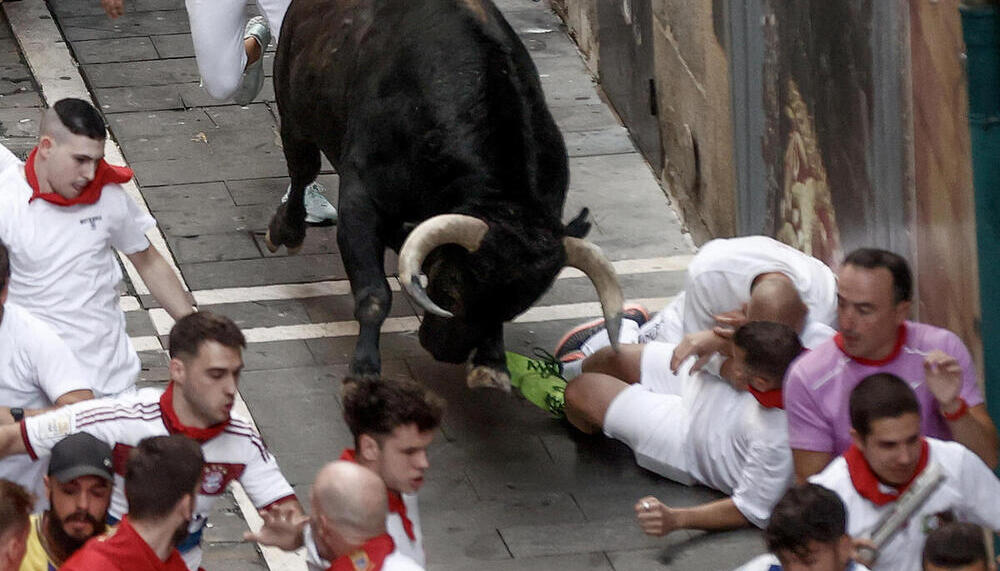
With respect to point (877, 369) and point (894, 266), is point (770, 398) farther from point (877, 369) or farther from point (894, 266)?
point (894, 266)

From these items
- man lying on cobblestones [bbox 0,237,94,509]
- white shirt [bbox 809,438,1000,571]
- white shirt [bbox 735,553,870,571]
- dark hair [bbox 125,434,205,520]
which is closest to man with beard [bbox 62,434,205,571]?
dark hair [bbox 125,434,205,520]

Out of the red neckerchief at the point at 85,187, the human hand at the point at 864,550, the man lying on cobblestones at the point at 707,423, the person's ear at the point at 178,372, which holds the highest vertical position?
the person's ear at the point at 178,372

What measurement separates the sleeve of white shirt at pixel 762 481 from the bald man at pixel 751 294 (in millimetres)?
561

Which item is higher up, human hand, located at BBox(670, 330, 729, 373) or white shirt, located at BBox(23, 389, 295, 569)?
white shirt, located at BBox(23, 389, 295, 569)

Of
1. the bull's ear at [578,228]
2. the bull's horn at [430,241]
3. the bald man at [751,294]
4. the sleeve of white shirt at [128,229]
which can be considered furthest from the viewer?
the bull's ear at [578,228]

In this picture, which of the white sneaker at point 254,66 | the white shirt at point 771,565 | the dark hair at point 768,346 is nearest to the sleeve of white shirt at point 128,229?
the dark hair at point 768,346

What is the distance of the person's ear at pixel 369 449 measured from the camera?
6.03 metres

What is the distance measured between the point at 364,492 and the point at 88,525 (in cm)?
99

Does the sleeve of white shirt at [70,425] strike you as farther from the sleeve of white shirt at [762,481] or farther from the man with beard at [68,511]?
the sleeve of white shirt at [762,481]

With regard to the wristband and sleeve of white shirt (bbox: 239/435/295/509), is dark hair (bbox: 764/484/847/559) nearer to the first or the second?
the wristband

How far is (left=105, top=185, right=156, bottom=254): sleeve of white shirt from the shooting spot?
317 inches

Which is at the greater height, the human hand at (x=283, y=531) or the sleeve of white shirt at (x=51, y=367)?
the sleeve of white shirt at (x=51, y=367)

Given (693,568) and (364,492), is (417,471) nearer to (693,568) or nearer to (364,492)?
(364,492)

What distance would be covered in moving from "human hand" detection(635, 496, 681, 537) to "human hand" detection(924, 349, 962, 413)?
1.39 metres
